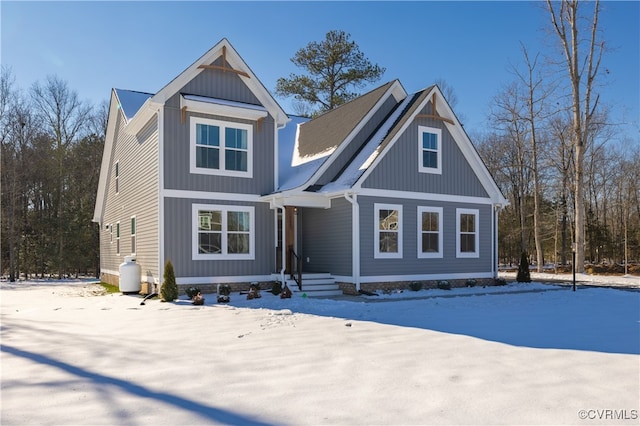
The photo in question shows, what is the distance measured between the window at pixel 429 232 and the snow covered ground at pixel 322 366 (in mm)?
4438

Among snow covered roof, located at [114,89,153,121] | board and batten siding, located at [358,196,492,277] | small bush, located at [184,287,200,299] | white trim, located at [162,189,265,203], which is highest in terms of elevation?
snow covered roof, located at [114,89,153,121]

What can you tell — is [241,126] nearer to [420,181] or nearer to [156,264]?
[156,264]

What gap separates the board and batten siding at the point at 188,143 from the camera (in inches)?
539

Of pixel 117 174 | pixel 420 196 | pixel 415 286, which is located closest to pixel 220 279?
pixel 415 286

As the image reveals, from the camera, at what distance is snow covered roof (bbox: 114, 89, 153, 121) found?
1808 centimetres

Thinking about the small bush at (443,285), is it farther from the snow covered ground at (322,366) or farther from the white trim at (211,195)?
the white trim at (211,195)

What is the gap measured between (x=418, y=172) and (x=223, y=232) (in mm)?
6306

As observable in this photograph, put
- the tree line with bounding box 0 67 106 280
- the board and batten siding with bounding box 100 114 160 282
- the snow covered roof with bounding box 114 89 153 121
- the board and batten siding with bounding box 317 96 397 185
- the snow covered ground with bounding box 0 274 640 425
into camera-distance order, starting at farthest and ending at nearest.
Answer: the tree line with bounding box 0 67 106 280 < the snow covered roof with bounding box 114 89 153 121 < the board and batten siding with bounding box 317 96 397 185 < the board and batten siding with bounding box 100 114 160 282 < the snow covered ground with bounding box 0 274 640 425

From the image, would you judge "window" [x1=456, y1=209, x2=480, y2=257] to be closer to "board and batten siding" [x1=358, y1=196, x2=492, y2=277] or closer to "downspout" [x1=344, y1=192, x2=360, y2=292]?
"board and batten siding" [x1=358, y1=196, x2=492, y2=277]

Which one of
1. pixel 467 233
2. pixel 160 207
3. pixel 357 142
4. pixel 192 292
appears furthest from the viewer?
pixel 467 233

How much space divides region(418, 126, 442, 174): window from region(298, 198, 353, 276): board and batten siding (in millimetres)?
3070

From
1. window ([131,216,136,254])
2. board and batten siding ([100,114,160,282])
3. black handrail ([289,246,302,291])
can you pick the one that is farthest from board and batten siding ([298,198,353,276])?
window ([131,216,136,254])

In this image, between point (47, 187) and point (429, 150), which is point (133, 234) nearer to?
point (429, 150)

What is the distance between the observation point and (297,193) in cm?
1417
